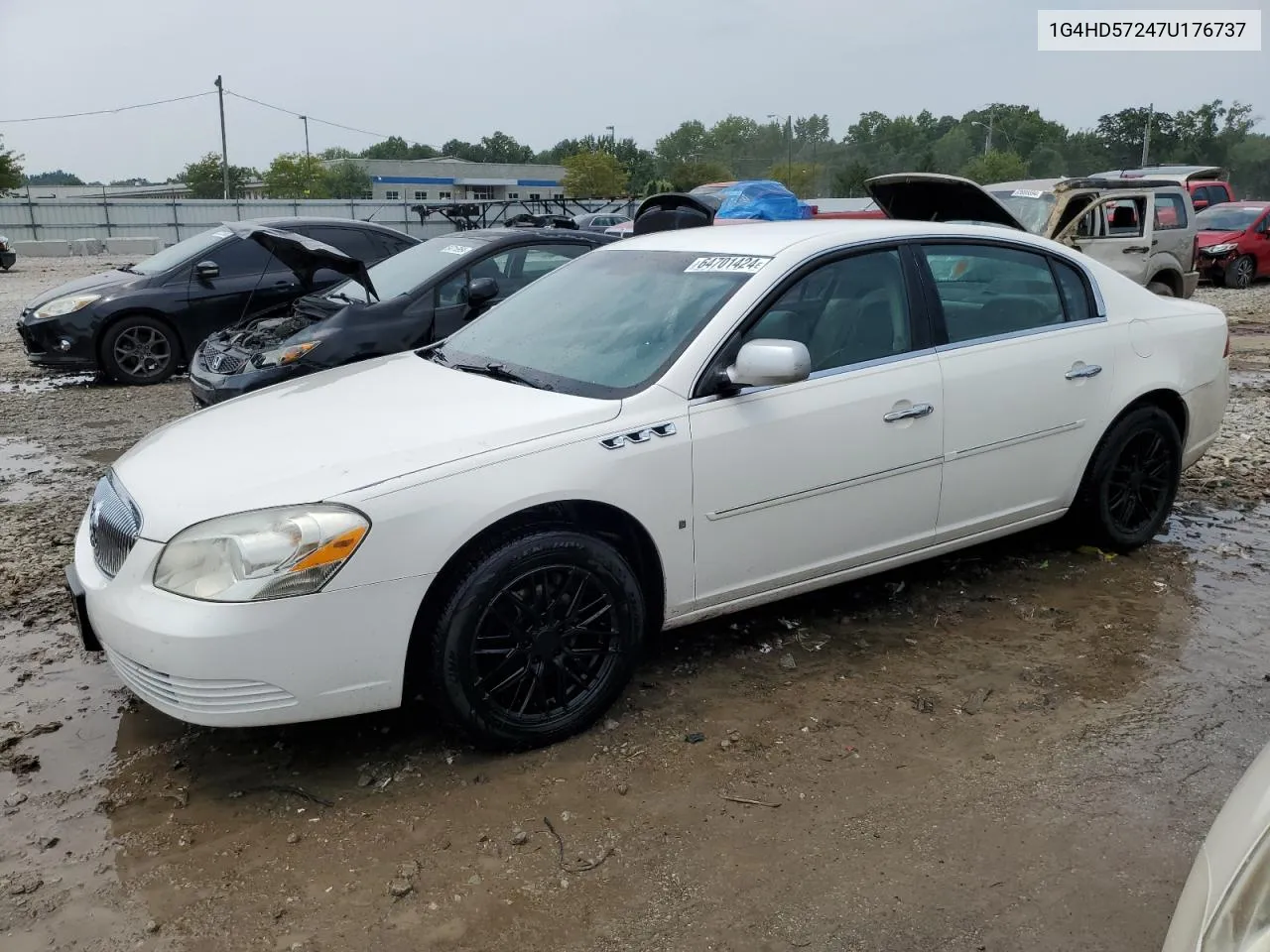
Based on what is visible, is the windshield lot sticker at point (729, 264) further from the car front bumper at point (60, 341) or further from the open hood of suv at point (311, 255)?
the car front bumper at point (60, 341)

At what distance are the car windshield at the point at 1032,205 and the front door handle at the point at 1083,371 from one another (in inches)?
327

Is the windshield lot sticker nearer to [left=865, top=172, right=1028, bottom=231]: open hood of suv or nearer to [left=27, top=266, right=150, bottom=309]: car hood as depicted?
[left=865, top=172, right=1028, bottom=231]: open hood of suv

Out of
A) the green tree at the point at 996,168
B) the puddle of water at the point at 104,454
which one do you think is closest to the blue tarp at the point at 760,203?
the puddle of water at the point at 104,454

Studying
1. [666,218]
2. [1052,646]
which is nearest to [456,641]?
[1052,646]

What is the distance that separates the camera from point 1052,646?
4.00 m

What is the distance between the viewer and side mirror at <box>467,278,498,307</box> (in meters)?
6.76

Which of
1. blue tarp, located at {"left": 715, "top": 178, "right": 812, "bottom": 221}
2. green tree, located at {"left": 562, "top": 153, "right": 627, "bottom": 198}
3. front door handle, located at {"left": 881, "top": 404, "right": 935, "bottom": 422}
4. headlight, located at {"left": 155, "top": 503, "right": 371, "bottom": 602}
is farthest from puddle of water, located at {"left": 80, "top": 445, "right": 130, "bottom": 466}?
green tree, located at {"left": 562, "top": 153, "right": 627, "bottom": 198}

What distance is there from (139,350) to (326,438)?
7.42 m

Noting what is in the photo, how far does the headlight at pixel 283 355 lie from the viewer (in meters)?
6.81

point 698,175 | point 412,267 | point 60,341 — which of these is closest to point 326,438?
point 412,267

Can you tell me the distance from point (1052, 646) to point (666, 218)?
6634 millimetres

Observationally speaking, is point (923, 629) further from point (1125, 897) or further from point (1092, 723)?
point (1125, 897)

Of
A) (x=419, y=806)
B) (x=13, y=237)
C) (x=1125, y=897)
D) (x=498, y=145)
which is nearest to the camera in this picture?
(x=1125, y=897)

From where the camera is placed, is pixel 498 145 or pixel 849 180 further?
pixel 498 145
